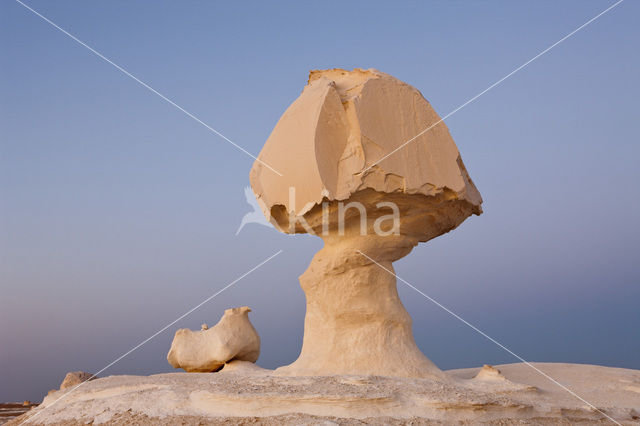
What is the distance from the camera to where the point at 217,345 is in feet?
34.3

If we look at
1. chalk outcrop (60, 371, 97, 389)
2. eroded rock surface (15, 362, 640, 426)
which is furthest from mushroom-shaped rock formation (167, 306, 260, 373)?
eroded rock surface (15, 362, 640, 426)

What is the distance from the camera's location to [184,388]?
7.21 meters

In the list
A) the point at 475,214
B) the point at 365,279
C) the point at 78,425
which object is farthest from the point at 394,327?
the point at 78,425

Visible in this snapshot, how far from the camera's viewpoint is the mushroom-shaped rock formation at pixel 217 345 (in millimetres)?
10477

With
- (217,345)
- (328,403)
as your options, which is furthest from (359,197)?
(217,345)

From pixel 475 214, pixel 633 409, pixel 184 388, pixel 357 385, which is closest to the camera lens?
pixel 357 385

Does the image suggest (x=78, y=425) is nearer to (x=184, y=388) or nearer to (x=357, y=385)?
(x=184, y=388)

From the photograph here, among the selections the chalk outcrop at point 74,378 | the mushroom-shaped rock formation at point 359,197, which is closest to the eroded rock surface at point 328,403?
the mushroom-shaped rock formation at point 359,197

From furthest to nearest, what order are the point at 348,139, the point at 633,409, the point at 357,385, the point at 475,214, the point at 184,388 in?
1. the point at 475,214
2. the point at 348,139
3. the point at 633,409
4. the point at 184,388
5. the point at 357,385

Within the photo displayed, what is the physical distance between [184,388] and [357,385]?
213 cm

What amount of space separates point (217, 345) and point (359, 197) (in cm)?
415

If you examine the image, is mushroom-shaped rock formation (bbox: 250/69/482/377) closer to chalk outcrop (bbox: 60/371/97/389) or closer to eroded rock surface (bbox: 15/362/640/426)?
eroded rock surface (bbox: 15/362/640/426)

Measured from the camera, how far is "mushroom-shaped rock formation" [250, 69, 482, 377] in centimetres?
809

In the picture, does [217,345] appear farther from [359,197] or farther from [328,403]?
[328,403]
